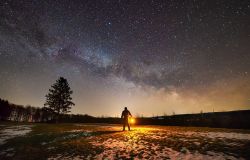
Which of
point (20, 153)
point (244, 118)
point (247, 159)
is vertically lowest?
point (20, 153)

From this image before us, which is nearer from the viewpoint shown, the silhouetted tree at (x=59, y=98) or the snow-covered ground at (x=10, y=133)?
the snow-covered ground at (x=10, y=133)

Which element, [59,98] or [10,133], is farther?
[59,98]

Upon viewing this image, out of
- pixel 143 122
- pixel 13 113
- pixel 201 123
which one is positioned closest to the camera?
pixel 201 123

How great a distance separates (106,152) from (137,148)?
5.39 feet

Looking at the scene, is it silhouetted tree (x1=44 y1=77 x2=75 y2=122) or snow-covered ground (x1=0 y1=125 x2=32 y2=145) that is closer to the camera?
snow-covered ground (x1=0 y1=125 x2=32 y2=145)

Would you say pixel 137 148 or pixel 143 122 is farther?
pixel 143 122

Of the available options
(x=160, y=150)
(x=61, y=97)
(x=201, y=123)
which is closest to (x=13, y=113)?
(x=61, y=97)

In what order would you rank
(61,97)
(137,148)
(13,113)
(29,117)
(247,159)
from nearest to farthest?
1. (247,159)
2. (137,148)
3. (61,97)
4. (13,113)
5. (29,117)

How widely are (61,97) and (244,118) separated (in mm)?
50124

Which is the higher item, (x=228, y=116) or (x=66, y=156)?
(x=228, y=116)

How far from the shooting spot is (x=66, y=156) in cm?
817

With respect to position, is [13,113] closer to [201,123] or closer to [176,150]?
[201,123]

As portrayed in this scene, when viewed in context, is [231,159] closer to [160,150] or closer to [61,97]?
[160,150]

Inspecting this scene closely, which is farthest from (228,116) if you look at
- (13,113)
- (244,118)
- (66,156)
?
(13,113)
